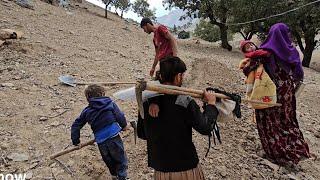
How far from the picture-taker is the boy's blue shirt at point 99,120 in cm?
311

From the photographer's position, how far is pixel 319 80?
10.6m

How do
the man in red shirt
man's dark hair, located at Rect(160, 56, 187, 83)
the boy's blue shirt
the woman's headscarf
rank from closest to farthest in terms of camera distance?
man's dark hair, located at Rect(160, 56, 187, 83)
the boy's blue shirt
the woman's headscarf
the man in red shirt

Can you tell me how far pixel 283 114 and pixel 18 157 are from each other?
2882 mm

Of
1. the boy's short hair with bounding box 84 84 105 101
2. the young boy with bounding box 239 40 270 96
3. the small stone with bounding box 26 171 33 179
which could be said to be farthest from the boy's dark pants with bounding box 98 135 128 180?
the young boy with bounding box 239 40 270 96

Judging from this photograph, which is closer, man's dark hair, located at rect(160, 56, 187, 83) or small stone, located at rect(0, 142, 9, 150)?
man's dark hair, located at rect(160, 56, 187, 83)

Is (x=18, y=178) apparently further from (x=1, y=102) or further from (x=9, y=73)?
(x=9, y=73)

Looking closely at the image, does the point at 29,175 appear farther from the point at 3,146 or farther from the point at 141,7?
the point at 141,7

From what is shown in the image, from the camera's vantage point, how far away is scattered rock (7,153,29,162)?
3660 millimetres

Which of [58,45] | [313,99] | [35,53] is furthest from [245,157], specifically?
[58,45]

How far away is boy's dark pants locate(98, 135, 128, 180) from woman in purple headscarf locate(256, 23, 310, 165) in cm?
163

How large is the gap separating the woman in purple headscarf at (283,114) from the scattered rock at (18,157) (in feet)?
8.40

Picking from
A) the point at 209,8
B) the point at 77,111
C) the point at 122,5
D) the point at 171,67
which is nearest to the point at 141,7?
the point at 122,5

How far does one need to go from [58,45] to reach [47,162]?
227 inches

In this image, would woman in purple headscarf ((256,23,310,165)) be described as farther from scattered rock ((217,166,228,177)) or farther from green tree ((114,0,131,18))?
green tree ((114,0,131,18))
